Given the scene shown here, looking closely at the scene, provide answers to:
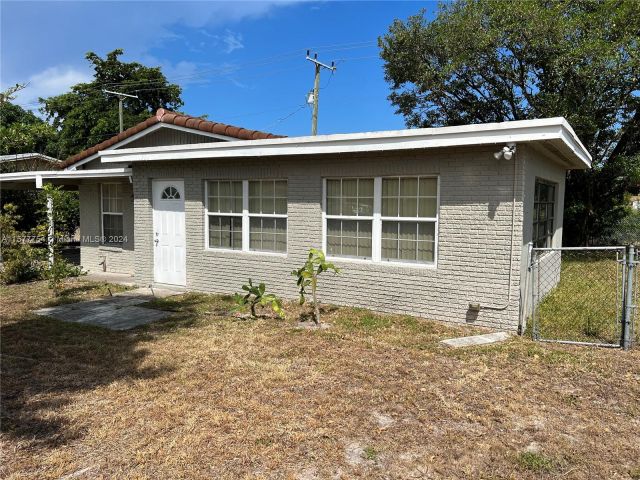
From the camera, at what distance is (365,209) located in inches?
299

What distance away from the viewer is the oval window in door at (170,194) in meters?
9.52

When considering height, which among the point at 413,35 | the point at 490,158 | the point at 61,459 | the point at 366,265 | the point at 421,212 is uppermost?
the point at 413,35

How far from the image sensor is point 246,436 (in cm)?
357

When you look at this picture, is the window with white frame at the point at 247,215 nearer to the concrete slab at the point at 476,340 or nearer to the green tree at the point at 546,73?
the concrete slab at the point at 476,340

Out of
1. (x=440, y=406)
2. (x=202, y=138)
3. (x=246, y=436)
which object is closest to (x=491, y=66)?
(x=202, y=138)

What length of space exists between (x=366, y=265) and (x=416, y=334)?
1.60 metres

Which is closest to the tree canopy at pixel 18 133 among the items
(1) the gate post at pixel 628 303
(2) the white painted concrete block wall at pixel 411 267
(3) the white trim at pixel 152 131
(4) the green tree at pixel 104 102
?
(3) the white trim at pixel 152 131

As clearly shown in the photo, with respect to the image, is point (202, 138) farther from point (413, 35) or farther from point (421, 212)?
point (413, 35)

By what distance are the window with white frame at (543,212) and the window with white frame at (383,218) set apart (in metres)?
1.95

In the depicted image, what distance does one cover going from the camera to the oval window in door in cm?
952

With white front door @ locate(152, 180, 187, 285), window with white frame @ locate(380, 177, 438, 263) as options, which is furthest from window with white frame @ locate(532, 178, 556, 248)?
white front door @ locate(152, 180, 187, 285)

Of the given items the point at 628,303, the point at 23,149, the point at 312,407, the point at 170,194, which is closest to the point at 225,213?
the point at 170,194

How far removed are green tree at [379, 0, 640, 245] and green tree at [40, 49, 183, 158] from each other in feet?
70.2

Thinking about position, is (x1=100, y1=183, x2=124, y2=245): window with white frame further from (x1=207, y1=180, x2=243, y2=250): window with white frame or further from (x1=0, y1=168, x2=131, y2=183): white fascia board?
(x1=207, y1=180, x2=243, y2=250): window with white frame
